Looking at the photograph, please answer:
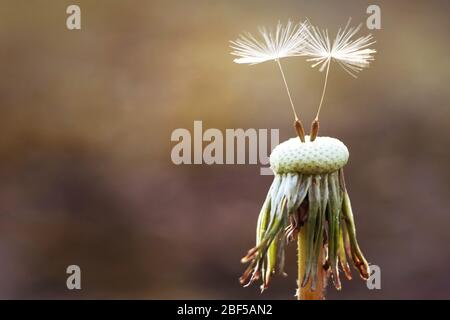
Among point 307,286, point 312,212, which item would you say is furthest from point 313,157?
point 307,286

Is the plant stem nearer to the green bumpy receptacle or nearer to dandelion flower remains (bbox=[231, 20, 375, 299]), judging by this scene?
dandelion flower remains (bbox=[231, 20, 375, 299])

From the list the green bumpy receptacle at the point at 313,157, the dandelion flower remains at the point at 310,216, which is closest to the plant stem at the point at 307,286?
the dandelion flower remains at the point at 310,216

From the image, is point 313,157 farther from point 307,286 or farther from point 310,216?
point 307,286

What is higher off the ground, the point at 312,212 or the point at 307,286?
the point at 312,212

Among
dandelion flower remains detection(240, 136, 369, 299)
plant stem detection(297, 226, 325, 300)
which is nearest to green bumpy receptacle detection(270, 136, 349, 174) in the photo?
dandelion flower remains detection(240, 136, 369, 299)

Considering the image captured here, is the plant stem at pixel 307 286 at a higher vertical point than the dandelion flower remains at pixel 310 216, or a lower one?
lower

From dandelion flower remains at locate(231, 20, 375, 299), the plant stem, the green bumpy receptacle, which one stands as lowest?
the plant stem

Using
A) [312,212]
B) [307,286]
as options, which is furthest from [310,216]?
[307,286]

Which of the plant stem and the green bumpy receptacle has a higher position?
the green bumpy receptacle

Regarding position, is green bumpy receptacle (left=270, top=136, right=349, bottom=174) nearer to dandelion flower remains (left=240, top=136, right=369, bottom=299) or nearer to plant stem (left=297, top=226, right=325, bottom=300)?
dandelion flower remains (left=240, top=136, right=369, bottom=299)

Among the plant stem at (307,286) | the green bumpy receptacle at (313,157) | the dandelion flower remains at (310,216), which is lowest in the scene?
the plant stem at (307,286)

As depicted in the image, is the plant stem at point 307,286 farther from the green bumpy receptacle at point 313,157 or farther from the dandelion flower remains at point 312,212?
the green bumpy receptacle at point 313,157
